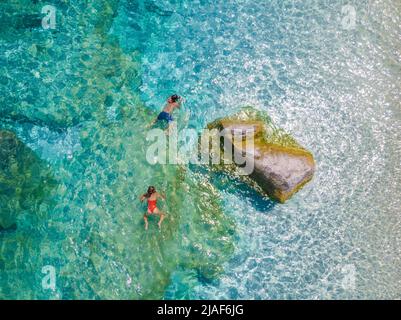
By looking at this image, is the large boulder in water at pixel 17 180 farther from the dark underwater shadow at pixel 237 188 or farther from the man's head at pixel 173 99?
the dark underwater shadow at pixel 237 188

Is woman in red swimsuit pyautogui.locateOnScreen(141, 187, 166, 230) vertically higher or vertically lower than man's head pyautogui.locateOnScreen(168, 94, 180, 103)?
lower

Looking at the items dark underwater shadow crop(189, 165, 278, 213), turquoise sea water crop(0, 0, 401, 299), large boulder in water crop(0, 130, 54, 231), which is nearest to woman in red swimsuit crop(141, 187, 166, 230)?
turquoise sea water crop(0, 0, 401, 299)

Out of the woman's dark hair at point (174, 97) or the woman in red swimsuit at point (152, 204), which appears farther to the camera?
the woman's dark hair at point (174, 97)

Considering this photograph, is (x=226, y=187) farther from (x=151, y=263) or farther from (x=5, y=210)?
(x=5, y=210)

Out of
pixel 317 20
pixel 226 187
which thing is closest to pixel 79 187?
pixel 226 187

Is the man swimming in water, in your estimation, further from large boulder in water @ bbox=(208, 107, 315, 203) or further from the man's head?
large boulder in water @ bbox=(208, 107, 315, 203)

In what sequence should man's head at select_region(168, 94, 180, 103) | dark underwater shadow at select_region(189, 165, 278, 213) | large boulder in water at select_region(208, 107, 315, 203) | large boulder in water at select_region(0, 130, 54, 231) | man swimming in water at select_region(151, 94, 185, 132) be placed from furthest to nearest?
man's head at select_region(168, 94, 180, 103)
man swimming in water at select_region(151, 94, 185, 132)
dark underwater shadow at select_region(189, 165, 278, 213)
large boulder in water at select_region(0, 130, 54, 231)
large boulder in water at select_region(208, 107, 315, 203)

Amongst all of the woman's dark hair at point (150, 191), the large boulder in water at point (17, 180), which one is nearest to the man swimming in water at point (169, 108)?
the woman's dark hair at point (150, 191)
